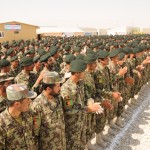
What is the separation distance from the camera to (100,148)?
17.2 ft

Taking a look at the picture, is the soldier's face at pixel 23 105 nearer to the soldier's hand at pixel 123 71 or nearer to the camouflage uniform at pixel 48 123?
the camouflage uniform at pixel 48 123

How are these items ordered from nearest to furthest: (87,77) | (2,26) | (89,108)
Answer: (89,108), (87,77), (2,26)

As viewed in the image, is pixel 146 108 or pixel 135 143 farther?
pixel 146 108

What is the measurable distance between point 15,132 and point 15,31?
33.1 m

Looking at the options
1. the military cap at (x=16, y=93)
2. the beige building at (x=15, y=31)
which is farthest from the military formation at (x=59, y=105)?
the beige building at (x=15, y=31)

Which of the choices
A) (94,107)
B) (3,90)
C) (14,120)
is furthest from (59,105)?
(3,90)

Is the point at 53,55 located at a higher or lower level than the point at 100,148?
higher

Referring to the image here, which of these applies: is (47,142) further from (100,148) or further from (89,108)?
(100,148)

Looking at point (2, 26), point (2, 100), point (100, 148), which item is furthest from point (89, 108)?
point (2, 26)

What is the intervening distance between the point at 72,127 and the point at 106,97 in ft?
4.72

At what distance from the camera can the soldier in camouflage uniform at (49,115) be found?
10.9 ft

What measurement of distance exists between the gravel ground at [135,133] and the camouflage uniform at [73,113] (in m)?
1.35

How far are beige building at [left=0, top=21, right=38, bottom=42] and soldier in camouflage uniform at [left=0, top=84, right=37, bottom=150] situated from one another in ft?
102

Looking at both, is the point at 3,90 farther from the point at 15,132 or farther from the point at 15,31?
the point at 15,31
